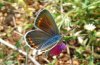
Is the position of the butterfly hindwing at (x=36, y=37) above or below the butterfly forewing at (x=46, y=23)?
below

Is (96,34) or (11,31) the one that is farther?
(11,31)

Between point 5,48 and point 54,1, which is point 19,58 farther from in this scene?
point 54,1

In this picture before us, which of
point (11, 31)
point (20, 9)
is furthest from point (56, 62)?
point (20, 9)

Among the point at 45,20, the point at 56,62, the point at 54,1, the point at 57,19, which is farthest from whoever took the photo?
the point at 54,1

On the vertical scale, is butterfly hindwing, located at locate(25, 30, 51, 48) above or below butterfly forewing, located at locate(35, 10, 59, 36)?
below

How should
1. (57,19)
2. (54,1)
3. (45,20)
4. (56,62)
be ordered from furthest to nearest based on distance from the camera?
(54,1) → (57,19) → (56,62) → (45,20)
